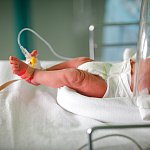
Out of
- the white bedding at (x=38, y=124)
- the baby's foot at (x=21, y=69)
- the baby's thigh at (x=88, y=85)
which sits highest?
the baby's foot at (x=21, y=69)

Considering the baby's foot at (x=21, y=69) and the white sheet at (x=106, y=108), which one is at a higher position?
the baby's foot at (x=21, y=69)

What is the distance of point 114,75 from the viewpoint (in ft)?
3.79

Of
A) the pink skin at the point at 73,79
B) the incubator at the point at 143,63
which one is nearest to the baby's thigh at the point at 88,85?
the pink skin at the point at 73,79

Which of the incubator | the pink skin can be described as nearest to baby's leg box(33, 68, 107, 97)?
the pink skin

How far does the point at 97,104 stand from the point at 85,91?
0.10 m

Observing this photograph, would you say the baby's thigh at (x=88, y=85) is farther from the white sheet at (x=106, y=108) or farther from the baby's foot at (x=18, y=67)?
the baby's foot at (x=18, y=67)

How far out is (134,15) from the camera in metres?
2.31

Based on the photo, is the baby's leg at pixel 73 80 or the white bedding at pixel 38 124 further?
the baby's leg at pixel 73 80

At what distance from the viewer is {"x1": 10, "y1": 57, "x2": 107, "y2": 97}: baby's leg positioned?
1053mm

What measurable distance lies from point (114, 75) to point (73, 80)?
185 mm

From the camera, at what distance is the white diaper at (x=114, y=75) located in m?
1.08

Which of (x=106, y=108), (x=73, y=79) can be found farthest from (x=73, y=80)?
(x=106, y=108)

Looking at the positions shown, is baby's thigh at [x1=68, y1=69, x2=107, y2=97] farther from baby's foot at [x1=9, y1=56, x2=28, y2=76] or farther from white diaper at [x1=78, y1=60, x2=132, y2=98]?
baby's foot at [x1=9, y1=56, x2=28, y2=76]

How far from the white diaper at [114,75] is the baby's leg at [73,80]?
31mm
